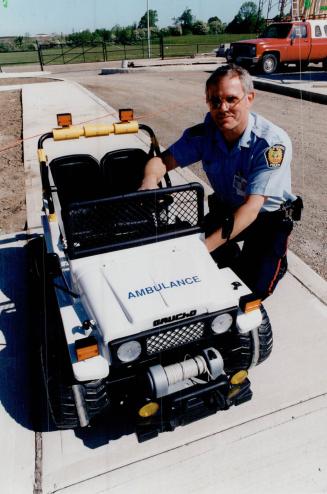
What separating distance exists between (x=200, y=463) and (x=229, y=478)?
0.58 ft

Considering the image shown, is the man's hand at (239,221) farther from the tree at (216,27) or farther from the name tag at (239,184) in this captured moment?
the tree at (216,27)

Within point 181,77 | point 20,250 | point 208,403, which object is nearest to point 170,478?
point 208,403

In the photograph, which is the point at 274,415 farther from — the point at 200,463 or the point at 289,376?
the point at 200,463

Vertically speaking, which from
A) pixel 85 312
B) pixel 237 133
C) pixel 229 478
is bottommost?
pixel 229 478

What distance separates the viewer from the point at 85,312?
2.36 meters

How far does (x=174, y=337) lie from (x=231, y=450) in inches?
32.1

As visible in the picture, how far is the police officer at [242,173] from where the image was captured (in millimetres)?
2607

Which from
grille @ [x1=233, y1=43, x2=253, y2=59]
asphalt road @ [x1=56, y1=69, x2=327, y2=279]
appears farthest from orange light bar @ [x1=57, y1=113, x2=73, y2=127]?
grille @ [x1=233, y1=43, x2=253, y2=59]

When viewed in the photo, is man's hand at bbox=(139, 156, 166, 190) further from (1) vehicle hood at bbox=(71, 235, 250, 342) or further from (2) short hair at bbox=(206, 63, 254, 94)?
(2) short hair at bbox=(206, 63, 254, 94)

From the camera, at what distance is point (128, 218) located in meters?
2.49

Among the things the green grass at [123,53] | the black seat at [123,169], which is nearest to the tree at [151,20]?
the green grass at [123,53]

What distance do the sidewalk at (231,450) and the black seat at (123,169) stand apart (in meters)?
1.94

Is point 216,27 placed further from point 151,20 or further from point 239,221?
point 239,221

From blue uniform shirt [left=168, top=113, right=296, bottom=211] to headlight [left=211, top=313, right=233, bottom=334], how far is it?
0.88 meters
